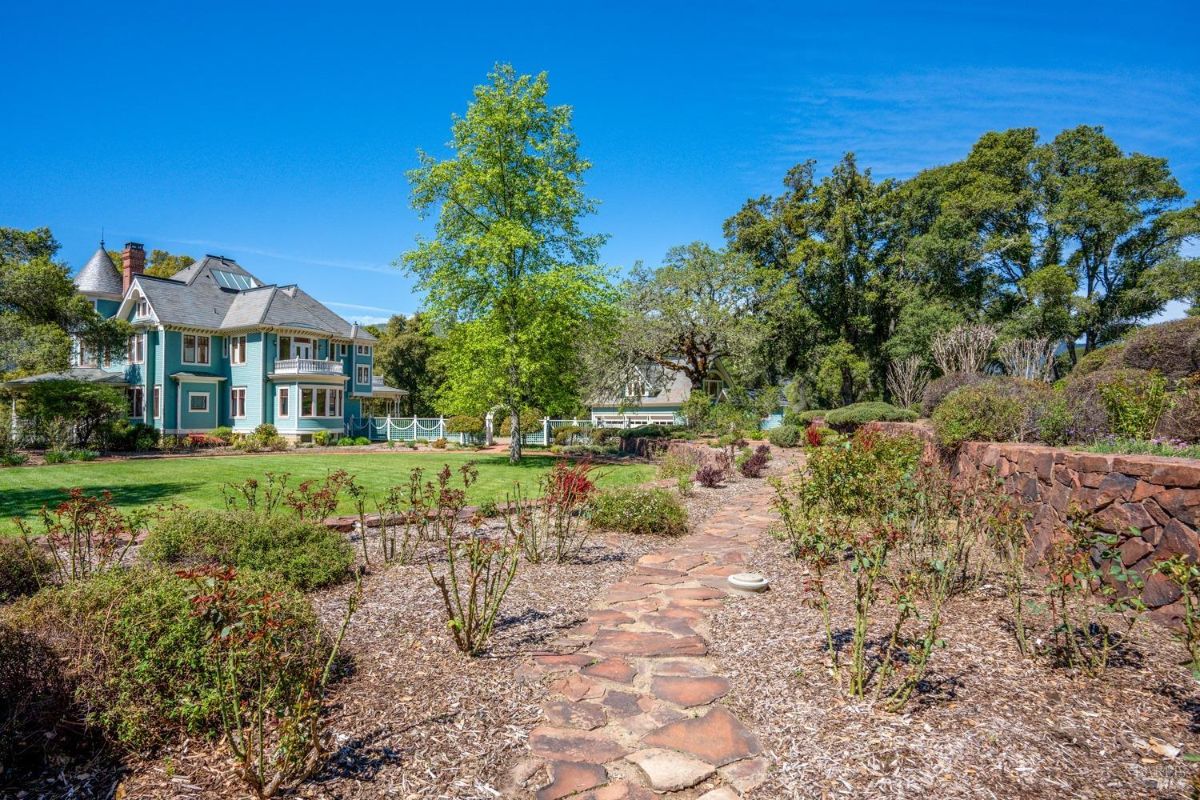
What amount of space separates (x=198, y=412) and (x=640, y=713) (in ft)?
95.7

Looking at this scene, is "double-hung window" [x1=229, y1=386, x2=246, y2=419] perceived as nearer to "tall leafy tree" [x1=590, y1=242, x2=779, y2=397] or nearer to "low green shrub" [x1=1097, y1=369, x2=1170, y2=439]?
"tall leafy tree" [x1=590, y1=242, x2=779, y2=397]

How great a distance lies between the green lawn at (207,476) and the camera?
10281mm

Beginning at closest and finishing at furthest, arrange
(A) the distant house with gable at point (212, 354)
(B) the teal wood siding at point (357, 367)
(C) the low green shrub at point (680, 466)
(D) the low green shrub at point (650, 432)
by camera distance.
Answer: (C) the low green shrub at point (680, 466) < (D) the low green shrub at point (650, 432) < (A) the distant house with gable at point (212, 354) < (B) the teal wood siding at point (357, 367)

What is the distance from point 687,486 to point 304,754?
819 centimetres

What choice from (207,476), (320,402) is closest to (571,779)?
(207,476)

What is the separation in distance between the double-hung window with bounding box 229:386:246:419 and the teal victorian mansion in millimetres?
44

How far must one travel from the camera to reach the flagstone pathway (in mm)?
2541

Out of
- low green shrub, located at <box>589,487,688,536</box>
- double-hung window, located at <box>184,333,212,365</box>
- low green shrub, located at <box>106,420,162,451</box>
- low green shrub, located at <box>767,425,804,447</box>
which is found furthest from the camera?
double-hung window, located at <box>184,333,212,365</box>

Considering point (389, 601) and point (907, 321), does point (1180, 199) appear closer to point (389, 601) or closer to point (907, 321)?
point (907, 321)

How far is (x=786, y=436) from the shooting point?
2059cm

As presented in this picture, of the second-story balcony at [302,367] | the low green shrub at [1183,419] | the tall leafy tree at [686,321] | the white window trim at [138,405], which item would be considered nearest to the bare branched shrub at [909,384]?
the tall leafy tree at [686,321]

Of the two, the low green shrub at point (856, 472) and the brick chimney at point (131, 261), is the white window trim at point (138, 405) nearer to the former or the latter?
the brick chimney at point (131, 261)

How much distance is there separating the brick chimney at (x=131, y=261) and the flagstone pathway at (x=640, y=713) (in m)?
31.8

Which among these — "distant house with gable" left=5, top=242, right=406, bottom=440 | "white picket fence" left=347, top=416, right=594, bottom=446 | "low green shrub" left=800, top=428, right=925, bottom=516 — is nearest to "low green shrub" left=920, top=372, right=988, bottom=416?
"low green shrub" left=800, top=428, right=925, bottom=516
